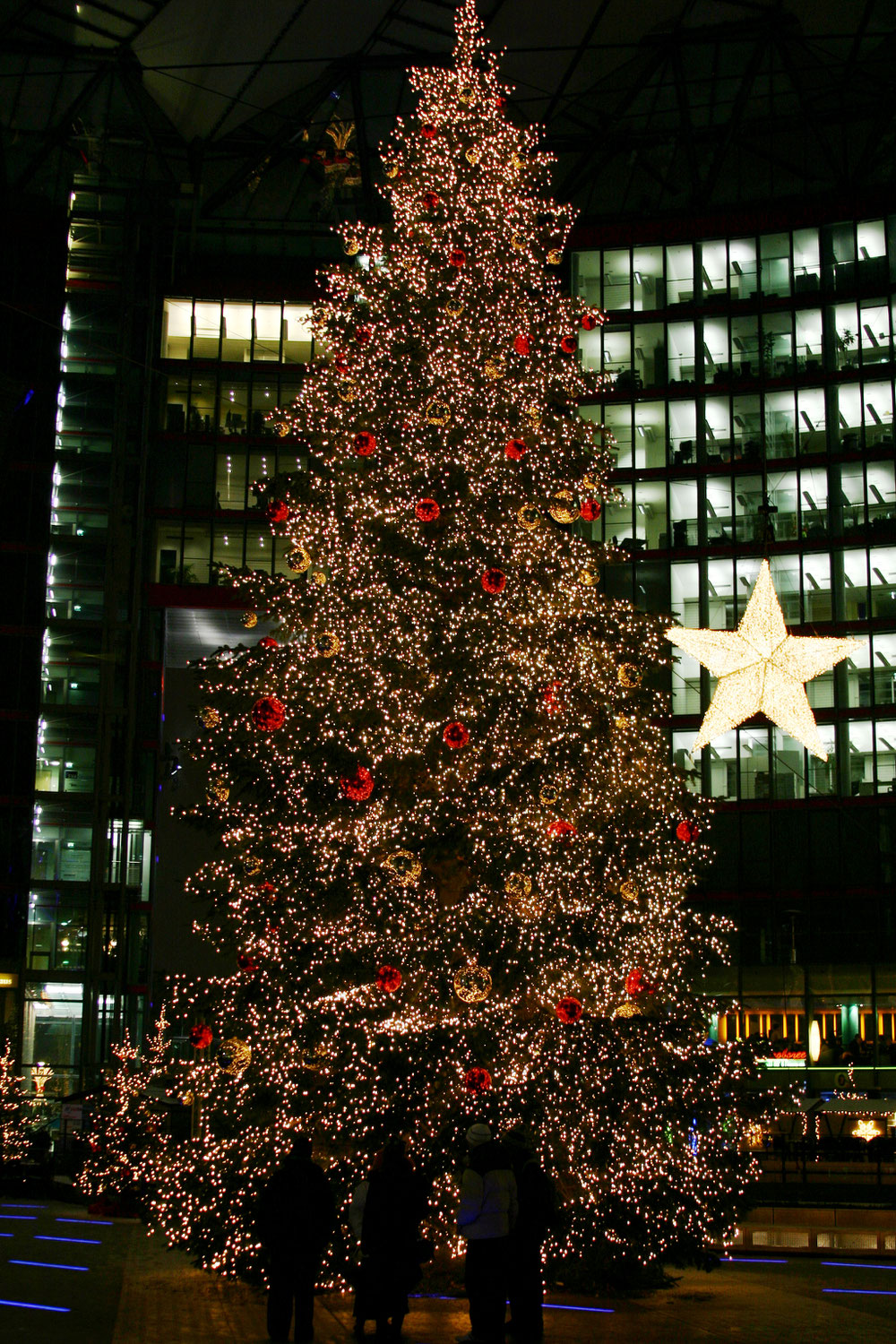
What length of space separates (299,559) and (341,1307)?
7.52 m

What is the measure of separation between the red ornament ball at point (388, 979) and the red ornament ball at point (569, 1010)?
1.50m

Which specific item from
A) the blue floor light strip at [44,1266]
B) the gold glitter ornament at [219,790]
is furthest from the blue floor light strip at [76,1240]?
the gold glitter ornament at [219,790]

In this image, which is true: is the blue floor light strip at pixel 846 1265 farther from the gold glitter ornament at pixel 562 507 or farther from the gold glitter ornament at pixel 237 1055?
the gold glitter ornament at pixel 562 507

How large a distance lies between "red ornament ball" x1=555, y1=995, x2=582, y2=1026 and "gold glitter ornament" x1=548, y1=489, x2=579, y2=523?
5163 mm

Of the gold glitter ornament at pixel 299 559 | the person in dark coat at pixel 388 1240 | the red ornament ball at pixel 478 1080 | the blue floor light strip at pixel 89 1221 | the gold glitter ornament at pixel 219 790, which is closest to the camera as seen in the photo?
the person in dark coat at pixel 388 1240

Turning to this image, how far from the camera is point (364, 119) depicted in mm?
54188

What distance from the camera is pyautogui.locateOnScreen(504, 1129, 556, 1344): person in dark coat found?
37.0ft

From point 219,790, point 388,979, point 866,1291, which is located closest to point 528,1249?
point 388,979

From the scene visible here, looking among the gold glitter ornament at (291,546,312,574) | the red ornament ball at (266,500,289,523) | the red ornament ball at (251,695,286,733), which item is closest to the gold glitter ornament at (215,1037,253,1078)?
the red ornament ball at (251,695,286,733)

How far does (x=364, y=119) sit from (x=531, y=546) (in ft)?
139

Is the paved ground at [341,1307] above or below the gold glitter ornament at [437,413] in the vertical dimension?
below

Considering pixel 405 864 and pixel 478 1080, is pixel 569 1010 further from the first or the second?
pixel 405 864

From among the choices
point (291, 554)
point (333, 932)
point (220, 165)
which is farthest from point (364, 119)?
point (333, 932)

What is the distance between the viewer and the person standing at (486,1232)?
1042 centimetres
